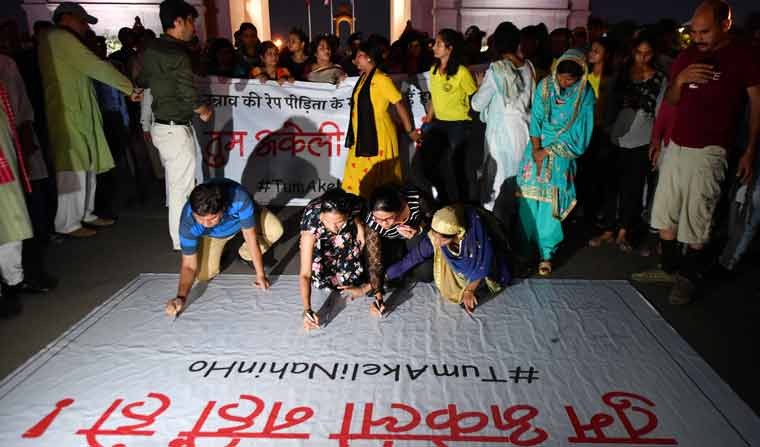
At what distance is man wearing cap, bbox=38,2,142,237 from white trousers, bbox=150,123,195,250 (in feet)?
1.41

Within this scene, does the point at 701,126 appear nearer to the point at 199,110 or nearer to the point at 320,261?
the point at 320,261

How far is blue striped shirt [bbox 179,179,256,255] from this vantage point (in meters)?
2.77

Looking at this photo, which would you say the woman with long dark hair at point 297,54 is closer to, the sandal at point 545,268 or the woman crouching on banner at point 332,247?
the woman crouching on banner at point 332,247

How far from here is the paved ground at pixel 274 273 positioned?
2551mm

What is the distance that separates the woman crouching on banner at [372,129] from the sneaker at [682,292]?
6.07ft

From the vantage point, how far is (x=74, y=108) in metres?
3.94

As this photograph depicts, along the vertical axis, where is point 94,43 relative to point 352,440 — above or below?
above

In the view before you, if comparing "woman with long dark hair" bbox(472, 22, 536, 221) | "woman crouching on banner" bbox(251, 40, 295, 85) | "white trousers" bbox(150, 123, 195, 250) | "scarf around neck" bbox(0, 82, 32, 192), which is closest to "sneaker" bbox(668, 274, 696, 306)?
"woman with long dark hair" bbox(472, 22, 536, 221)

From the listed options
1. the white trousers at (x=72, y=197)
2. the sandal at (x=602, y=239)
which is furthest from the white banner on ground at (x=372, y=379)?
the white trousers at (x=72, y=197)

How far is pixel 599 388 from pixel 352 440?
1062 millimetres

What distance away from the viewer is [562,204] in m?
3.33

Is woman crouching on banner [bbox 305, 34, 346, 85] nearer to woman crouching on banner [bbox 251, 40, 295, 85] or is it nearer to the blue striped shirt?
woman crouching on banner [bbox 251, 40, 295, 85]

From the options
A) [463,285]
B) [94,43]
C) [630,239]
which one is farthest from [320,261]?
[94,43]

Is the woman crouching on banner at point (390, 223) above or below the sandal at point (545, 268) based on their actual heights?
above
